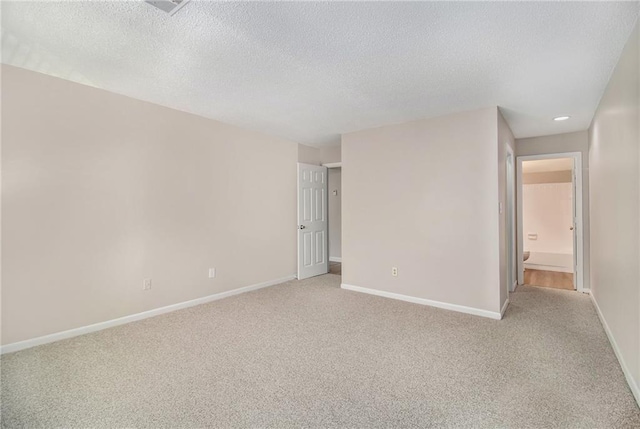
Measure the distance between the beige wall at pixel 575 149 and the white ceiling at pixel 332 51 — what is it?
1.31 meters

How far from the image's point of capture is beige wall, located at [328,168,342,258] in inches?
273

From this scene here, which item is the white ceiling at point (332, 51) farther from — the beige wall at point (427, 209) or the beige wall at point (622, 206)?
the beige wall at point (427, 209)

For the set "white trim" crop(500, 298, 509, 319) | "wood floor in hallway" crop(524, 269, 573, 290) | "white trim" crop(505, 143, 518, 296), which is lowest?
"wood floor in hallway" crop(524, 269, 573, 290)

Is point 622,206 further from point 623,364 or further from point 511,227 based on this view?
point 511,227

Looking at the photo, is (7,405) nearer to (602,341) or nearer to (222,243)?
(222,243)

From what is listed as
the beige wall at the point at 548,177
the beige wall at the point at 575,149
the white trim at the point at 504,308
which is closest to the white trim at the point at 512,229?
the beige wall at the point at 575,149

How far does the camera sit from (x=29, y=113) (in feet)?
8.51

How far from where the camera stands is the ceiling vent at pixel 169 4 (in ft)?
5.54

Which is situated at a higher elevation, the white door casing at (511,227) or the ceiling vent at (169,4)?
the ceiling vent at (169,4)

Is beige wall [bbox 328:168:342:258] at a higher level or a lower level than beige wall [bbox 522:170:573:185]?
lower

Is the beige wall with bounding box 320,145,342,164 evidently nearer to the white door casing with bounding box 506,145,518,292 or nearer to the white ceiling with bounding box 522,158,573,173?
the white door casing with bounding box 506,145,518,292

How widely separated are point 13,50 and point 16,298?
198 cm

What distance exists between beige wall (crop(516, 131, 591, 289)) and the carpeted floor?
142cm

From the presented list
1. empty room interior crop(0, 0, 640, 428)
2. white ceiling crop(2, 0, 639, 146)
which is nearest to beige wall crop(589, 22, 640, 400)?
empty room interior crop(0, 0, 640, 428)
